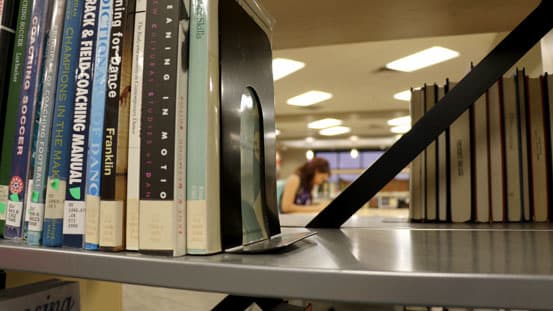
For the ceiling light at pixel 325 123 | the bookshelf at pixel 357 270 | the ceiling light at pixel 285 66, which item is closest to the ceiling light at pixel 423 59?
the ceiling light at pixel 285 66

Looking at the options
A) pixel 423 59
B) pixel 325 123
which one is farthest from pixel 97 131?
Answer: pixel 325 123

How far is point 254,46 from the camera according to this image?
52 cm

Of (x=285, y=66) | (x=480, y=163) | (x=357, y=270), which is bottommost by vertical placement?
(x=357, y=270)

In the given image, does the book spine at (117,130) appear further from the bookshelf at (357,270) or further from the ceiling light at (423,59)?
the ceiling light at (423,59)

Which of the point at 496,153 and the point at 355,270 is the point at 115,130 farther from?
the point at 496,153

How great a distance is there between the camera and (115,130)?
17.1 inches

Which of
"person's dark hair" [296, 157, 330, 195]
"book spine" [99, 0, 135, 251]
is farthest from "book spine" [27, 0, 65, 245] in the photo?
"person's dark hair" [296, 157, 330, 195]

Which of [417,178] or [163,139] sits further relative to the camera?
[417,178]

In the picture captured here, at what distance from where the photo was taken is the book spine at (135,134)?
0.41 meters

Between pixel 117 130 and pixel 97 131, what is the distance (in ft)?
0.11

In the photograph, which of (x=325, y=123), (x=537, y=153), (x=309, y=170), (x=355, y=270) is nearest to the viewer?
(x=355, y=270)

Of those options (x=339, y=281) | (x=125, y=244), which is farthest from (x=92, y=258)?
(x=339, y=281)

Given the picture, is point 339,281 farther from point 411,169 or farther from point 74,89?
point 411,169

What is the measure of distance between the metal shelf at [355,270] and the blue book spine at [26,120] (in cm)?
6
